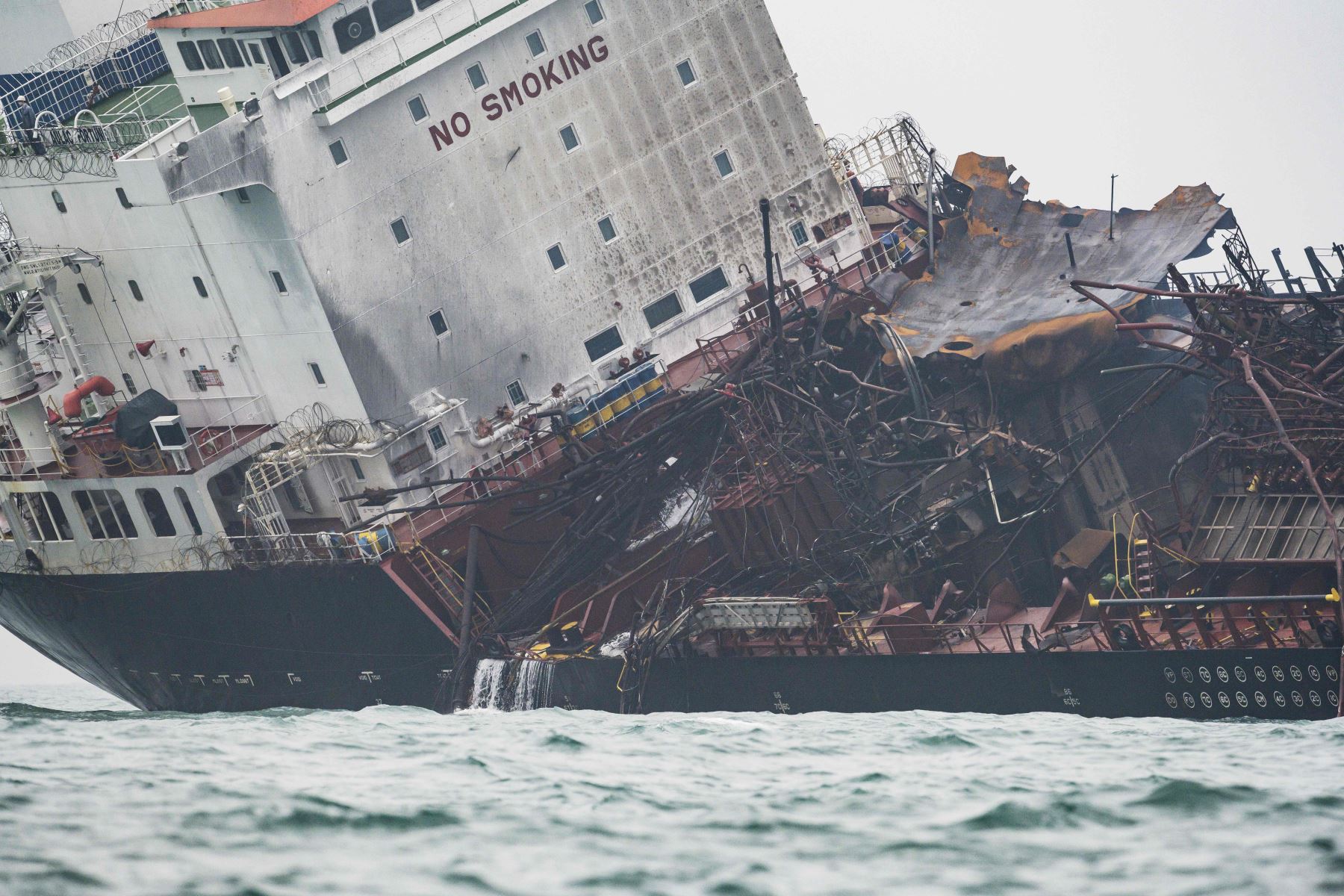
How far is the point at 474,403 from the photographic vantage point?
27.0m

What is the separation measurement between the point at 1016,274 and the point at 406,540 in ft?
34.1

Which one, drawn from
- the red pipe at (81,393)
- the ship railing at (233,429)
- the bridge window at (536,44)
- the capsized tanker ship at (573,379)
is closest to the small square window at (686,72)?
the capsized tanker ship at (573,379)

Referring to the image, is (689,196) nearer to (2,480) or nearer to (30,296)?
(30,296)

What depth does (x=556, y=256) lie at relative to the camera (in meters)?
27.1

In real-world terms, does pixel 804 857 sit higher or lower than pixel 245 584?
lower

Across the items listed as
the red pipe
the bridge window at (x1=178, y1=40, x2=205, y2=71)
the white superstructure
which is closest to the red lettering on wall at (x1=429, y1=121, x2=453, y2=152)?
the white superstructure

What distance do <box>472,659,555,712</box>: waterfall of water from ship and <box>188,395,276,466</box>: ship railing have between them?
5772 millimetres

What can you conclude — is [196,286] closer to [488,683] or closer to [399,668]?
[399,668]

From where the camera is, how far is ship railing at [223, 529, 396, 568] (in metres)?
25.6

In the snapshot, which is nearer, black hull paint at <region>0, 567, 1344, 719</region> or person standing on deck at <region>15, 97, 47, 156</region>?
black hull paint at <region>0, 567, 1344, 719</region>

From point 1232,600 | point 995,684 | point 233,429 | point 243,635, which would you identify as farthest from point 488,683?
point 1232,600

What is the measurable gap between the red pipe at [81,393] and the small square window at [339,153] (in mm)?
6771

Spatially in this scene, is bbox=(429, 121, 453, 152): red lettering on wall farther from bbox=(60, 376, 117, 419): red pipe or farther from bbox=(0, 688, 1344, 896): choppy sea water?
bbox=(0, 688, 1344, 896): choppy sea water

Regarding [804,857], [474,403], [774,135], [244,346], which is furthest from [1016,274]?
[804,857]
